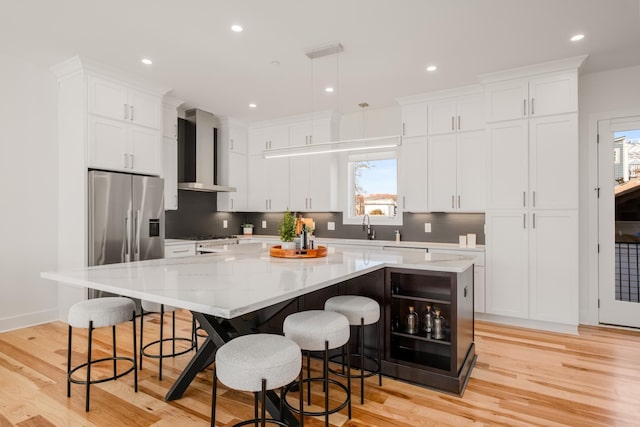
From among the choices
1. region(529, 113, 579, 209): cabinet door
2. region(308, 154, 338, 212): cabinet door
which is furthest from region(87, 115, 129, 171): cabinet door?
region(529, 113, 579, 209): cabinet door

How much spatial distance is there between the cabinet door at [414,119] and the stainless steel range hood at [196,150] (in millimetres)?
2950

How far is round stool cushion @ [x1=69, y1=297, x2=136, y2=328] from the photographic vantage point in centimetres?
230

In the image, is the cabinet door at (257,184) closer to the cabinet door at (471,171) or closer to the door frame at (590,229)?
the cabinet door at (471,171)

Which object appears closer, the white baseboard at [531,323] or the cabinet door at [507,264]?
the white baseboard at [531,323]

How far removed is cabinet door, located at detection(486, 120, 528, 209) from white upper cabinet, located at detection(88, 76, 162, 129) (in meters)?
4.07

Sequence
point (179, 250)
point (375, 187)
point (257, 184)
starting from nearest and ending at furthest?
1. point (179, 250)
2. point (375, 187)
3. point (257, 184)

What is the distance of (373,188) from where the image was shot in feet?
18.6

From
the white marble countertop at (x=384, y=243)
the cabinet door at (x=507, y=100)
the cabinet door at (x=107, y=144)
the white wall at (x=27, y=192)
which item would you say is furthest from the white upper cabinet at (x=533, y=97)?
the white wall at (x=27, y=192)

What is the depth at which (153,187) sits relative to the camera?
4.46 m

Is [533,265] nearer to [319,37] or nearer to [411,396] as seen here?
[411,396]

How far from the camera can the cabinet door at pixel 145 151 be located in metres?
4.32

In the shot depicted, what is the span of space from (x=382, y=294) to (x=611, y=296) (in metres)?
3.05

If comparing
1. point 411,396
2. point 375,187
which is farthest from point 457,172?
point 411,396

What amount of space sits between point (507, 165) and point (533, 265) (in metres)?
1.14
